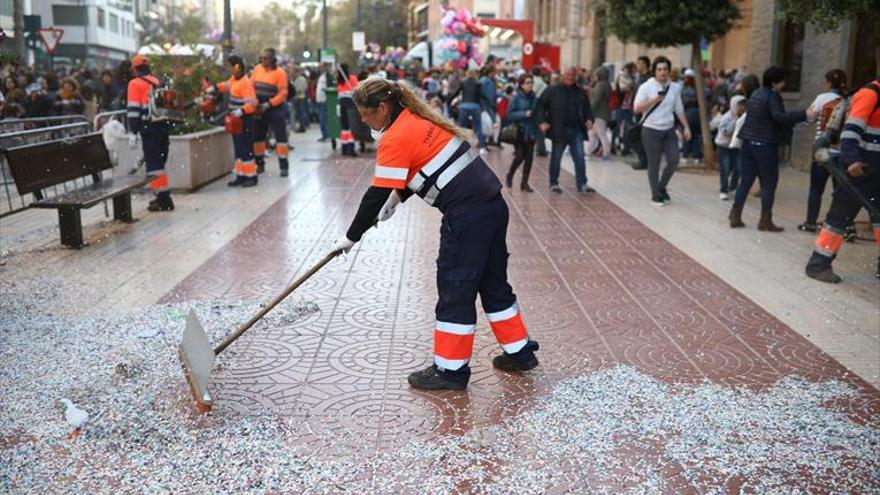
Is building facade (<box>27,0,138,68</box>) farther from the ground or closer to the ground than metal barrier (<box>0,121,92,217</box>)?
farther from the ground

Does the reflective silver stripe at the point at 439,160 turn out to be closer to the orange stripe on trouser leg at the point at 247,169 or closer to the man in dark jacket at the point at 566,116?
the man in dark jacket at the point at 566,116

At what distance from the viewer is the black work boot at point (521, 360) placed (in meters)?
5.18

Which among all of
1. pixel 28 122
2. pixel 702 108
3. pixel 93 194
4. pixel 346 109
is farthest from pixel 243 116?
pixel 702 108

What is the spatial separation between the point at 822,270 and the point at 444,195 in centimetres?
432

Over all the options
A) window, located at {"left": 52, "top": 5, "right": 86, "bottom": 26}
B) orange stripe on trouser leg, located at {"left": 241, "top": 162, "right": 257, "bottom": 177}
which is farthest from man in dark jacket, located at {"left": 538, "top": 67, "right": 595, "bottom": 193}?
window, located at {"left": 52, "top": 5, "right": 86, "bottom": 26}

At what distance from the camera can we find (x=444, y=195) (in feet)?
15.4

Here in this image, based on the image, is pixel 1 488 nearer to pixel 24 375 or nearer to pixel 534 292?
pixel 24 375

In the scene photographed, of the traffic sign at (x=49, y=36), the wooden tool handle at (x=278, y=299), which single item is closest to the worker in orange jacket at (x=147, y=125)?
the wooden tool handle at (x=278, y=299)

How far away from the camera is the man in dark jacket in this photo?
12.5m

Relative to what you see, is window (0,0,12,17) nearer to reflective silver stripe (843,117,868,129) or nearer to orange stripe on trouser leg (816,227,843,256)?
orange stripe on trouser leg (816,227,843,256)

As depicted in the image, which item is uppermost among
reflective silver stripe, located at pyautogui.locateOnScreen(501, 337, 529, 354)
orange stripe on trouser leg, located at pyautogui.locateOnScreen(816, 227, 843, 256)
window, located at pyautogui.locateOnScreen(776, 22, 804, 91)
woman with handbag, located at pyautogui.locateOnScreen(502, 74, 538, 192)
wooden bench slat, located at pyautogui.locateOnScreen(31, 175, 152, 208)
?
window, located at pyautogui.locateOnScreen(776, 22, 804, 91)

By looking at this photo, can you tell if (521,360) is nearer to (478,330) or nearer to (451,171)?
(478,330)

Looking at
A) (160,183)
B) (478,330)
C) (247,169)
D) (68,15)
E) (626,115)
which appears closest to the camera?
(478,330)

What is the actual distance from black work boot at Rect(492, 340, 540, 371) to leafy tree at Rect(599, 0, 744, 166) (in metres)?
10.2
